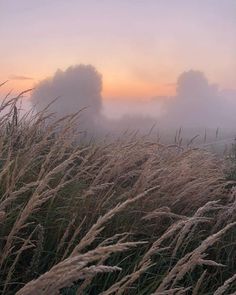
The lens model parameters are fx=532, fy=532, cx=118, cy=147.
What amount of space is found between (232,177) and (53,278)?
6.79 metres

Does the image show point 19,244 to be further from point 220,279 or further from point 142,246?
point 220,279

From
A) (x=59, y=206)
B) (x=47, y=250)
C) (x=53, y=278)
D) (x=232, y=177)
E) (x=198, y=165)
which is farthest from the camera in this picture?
(x=232, y=177)

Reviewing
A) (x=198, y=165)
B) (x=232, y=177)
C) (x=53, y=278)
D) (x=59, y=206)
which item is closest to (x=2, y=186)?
(x=59, y=206)

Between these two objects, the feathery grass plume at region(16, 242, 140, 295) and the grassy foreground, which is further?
the grassy foreground

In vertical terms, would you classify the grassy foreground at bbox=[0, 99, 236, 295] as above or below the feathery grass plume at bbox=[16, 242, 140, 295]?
below

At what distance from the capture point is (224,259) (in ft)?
16.5

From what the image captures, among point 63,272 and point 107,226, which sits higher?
point 63,272

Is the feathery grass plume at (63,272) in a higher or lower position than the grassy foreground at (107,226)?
higher

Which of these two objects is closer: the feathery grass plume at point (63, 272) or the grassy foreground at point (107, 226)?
the feathery grass plume at point (63, 272)

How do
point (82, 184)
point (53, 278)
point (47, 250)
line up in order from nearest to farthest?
point (53, 278) < point (47, 250) < point (82, 184)

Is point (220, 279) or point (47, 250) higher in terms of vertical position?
point (47, 250)

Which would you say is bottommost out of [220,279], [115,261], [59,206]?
[220,279]

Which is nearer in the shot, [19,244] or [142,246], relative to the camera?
[19,244]

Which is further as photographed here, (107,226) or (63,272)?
(107,226)
